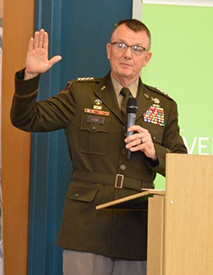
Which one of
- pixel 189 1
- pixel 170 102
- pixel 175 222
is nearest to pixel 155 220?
pixel 175 222

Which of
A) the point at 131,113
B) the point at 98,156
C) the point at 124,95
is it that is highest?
the point at 124,95

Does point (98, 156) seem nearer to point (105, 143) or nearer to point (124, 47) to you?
point (105, 143)

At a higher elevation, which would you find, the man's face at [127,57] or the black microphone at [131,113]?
the man's face at [127,57]

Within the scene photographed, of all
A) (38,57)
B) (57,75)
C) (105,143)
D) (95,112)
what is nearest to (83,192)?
(105,143)

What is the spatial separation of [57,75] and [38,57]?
3.60 ft

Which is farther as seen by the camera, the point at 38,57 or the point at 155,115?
the point at 155,115

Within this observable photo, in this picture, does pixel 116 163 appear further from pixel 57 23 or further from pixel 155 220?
pixel 57 23

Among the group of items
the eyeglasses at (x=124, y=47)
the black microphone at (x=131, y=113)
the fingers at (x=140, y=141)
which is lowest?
the fingers at (x=140, y=141)

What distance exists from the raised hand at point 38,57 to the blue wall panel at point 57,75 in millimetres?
999

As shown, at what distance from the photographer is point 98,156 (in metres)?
2.49

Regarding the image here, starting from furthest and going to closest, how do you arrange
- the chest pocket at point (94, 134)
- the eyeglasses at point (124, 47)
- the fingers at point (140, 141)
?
1. the eyeglasses at point (124, 47)
2. the chest pocket at point (94, 134)
3. the fingers at point (140, 141)

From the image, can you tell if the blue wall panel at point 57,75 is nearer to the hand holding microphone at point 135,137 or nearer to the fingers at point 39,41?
the fingers at point 39,41

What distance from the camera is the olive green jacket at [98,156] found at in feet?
7.85

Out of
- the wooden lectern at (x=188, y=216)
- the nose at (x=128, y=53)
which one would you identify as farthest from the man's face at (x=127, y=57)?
the wooden lectern at (x=188, y=216)
